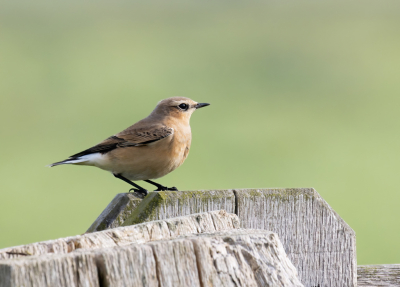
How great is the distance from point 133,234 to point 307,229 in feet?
4.19

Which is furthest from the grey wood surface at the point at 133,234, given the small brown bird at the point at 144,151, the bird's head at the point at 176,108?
the bird's head at the point at 176,108

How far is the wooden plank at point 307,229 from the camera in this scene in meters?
3.16

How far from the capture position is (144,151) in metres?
7.27

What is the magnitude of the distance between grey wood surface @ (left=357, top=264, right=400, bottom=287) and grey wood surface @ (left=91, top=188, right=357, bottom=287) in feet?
0.79

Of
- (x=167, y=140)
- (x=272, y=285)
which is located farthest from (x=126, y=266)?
(x=167, y=140)

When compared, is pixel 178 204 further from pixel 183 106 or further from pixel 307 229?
pixel 183 106

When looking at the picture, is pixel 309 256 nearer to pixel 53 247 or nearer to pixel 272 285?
pixel 272 285

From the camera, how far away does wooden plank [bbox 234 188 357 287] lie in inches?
124

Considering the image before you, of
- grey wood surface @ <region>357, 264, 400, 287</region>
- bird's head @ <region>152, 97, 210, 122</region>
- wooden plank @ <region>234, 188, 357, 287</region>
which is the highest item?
bird's head @ <region>152, 97, 210, 122</region>

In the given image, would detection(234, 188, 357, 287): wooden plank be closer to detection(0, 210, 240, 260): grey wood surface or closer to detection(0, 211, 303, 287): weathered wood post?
detection(0, 210, 240, 260): grey wood surface

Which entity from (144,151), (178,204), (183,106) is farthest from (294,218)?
(183,106)

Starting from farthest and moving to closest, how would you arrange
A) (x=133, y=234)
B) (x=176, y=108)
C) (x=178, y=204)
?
(x=176, y=108)
(x=178, y=204)
(x=133, y=234)

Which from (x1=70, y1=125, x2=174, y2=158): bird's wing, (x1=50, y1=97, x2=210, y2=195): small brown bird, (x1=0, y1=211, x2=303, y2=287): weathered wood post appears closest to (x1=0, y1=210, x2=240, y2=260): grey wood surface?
(x1=0, y1=211, x2=303, y2=287): weathered wood post

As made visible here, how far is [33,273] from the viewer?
1.86 meters
